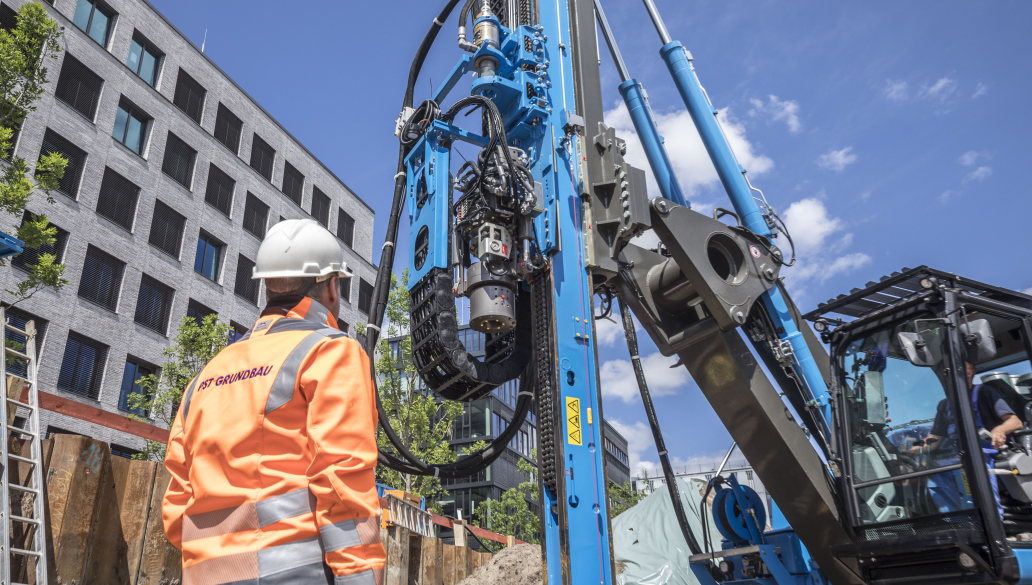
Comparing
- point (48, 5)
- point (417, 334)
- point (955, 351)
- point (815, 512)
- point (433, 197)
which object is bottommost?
point (815, 512)

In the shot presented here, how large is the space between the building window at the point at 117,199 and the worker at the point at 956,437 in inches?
1001

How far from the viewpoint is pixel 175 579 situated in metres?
5.75

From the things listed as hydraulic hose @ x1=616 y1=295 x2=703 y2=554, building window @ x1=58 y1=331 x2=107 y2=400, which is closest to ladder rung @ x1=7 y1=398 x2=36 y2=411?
hydraulic hose @ x1=616 y1=295 x2=703 y2=554

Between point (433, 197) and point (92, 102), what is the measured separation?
888 inches

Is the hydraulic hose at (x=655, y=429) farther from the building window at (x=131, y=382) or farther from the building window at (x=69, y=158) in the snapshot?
the building window at (x=69, y=158)

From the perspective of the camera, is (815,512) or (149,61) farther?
(149,61)

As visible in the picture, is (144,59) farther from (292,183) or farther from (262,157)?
(292,183)

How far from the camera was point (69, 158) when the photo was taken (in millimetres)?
23719

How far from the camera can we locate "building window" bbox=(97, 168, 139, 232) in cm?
2488

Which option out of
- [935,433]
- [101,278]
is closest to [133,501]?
[935,433]

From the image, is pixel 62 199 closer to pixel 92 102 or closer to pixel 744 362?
pixel 92 102

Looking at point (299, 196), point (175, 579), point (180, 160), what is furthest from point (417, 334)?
point (299, 196)

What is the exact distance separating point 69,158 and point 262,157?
10.1 metres

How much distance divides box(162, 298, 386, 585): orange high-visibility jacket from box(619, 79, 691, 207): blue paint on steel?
7317 mm
